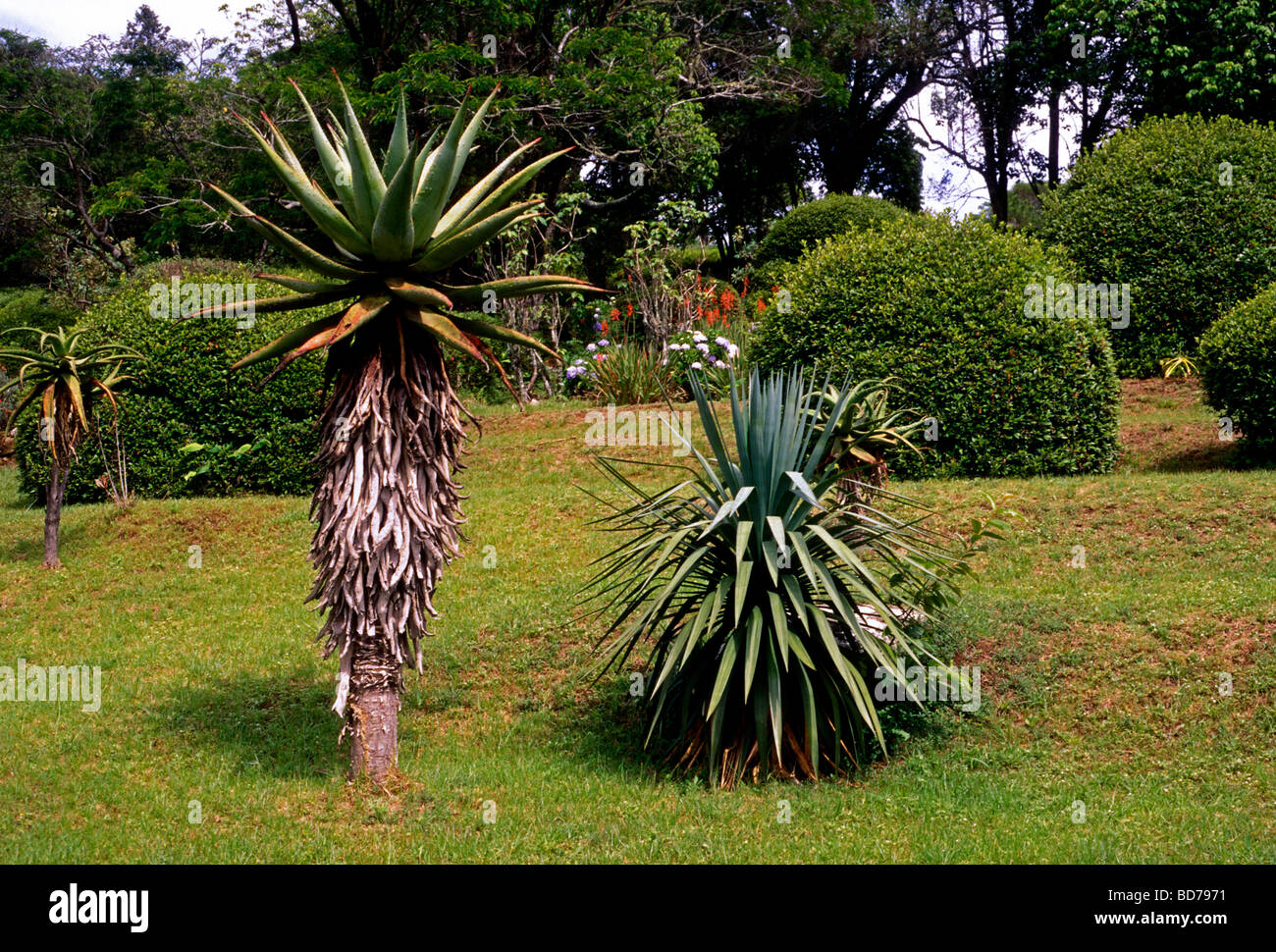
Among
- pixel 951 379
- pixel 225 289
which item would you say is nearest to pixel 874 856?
pixel 951 379

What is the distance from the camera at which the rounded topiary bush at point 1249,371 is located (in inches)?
447

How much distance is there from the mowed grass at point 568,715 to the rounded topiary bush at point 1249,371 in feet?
2.77

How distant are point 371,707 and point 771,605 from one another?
227cm

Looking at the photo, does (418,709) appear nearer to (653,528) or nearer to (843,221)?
(653,528)

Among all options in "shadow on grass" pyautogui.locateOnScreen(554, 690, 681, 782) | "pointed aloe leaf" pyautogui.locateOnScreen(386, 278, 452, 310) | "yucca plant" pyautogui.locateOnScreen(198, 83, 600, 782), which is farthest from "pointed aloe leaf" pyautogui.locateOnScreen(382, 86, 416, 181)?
"shadow on grass" pyautogui.locateOnScreen(554, 690, 681, 782)

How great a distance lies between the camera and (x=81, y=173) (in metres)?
26.9

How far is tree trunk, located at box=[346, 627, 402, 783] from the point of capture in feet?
21.5

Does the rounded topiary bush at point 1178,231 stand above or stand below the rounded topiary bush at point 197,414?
above

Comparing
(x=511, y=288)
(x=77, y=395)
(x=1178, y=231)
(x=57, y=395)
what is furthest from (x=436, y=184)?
(x=1178, y=231)

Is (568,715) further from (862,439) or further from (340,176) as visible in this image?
(340,176)

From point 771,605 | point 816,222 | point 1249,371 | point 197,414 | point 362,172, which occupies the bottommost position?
point 771,605

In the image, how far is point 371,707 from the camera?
21.5ft

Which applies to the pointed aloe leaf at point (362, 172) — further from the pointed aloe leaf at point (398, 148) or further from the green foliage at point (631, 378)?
the green foliage at point (631, 378)

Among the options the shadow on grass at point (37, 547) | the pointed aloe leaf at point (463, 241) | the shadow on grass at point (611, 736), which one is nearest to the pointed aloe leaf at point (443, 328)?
the pointed aloe leaf at point (463, 241)
